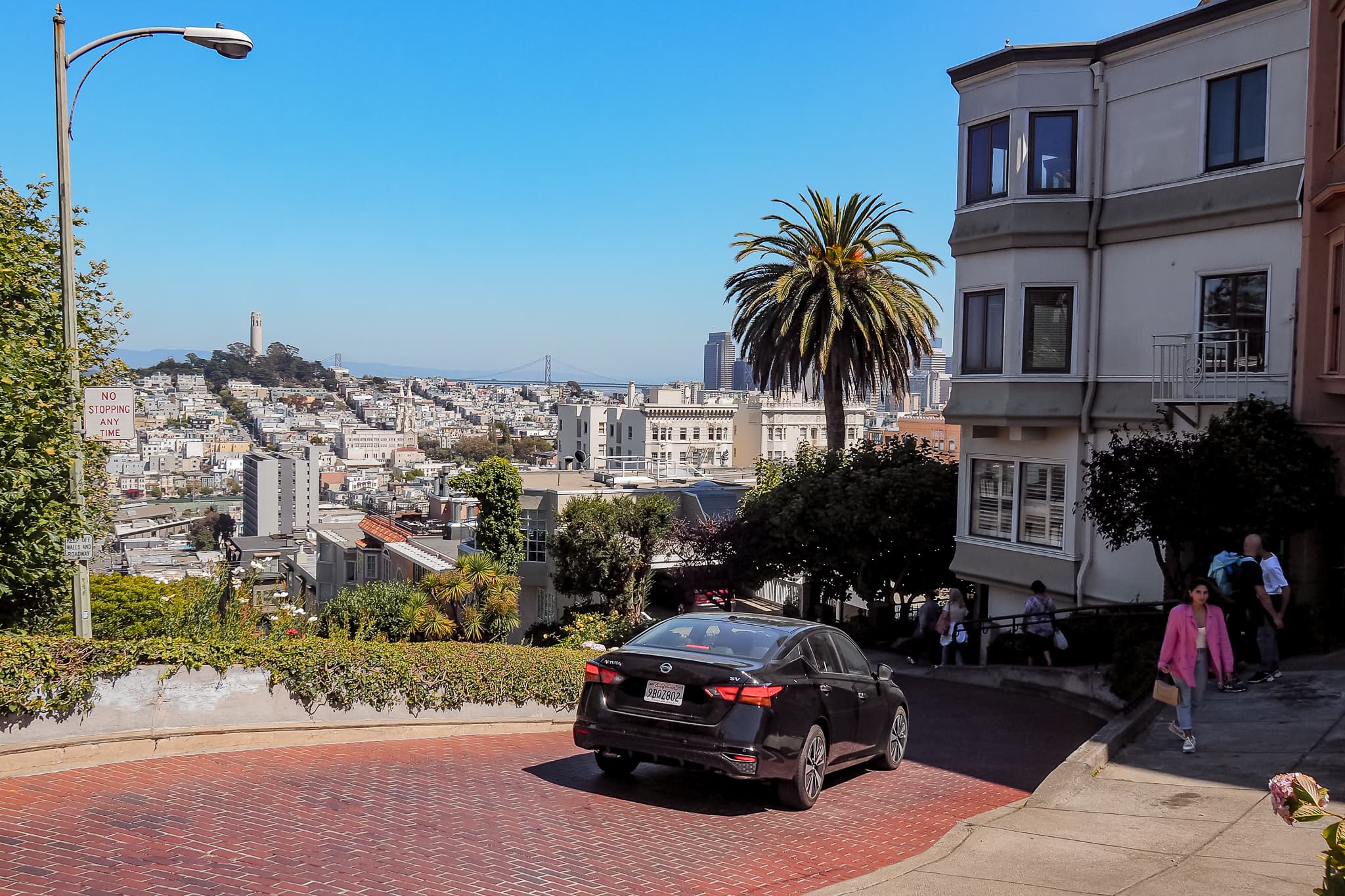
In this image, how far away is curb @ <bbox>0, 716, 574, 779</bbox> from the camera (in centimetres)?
863

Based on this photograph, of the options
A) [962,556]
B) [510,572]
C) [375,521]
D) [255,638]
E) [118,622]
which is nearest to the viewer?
[255,638]

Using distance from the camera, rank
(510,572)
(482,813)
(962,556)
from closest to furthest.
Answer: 1. (482,813)
2. (962,556)
3. (510,572)

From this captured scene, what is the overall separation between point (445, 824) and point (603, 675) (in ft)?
5.69

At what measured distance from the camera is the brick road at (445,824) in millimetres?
6590

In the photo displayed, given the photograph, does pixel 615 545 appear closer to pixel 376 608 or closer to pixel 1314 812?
pixel 376 608

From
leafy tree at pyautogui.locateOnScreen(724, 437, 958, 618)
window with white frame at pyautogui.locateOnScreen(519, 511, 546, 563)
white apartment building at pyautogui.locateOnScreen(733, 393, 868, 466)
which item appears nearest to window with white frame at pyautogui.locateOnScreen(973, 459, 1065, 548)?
leafy tree at pyautogui.locateOnScreen(724, 437, 958, 618)

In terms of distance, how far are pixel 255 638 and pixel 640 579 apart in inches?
919

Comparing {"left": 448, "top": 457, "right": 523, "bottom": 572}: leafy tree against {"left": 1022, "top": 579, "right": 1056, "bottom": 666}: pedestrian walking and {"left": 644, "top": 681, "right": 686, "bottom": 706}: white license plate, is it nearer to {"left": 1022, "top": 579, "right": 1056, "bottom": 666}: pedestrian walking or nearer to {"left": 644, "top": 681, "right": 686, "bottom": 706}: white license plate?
{"left": 1022, "top": 579, "right": 1056, "bottom": 666}: pedestrian walking

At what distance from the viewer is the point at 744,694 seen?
332 inches

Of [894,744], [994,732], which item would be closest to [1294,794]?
[894,744]

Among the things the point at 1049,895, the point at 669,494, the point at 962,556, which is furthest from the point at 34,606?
the point at 669,494

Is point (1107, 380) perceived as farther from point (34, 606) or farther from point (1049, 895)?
point (34, 606)

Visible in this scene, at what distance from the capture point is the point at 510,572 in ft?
107

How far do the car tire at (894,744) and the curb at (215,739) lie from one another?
3.84m
